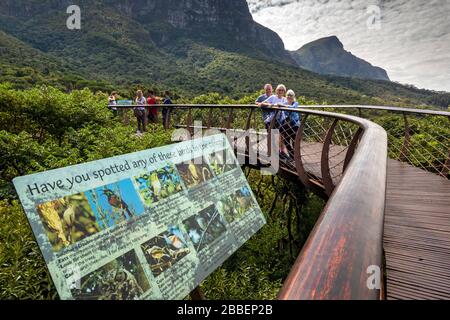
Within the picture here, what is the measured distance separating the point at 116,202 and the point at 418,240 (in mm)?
1816

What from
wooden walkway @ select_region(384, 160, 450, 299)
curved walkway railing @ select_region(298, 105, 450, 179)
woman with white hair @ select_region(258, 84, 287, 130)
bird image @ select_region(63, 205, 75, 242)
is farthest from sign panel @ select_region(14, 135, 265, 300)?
woman with white hair @ select_region(258, 84, 287, 130)

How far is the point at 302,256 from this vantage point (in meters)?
0.65

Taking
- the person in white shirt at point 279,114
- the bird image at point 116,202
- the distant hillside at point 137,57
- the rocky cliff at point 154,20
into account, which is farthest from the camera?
the rocky cliff at point 154,20

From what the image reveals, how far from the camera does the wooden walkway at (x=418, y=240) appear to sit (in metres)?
1.49

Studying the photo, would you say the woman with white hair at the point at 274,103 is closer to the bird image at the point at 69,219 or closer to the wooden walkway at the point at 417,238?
the wooden walkway at the point at 417,238

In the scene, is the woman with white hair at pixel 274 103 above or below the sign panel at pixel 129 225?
above

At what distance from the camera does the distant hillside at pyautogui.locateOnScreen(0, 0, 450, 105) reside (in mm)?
49625

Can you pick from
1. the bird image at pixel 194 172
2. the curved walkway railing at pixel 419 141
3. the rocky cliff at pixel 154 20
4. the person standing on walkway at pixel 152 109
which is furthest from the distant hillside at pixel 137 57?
Result: the bird image at pixel 194 172

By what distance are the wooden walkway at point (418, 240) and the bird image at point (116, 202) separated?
1.34 metres

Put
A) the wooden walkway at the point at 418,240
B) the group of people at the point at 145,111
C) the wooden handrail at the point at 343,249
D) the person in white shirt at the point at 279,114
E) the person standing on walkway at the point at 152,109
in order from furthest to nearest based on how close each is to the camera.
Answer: the person standing on walkway at the point at 152,109, the group of people at the point at 145,111, the person in white shirt at the point at 279,114, the wooden walkway at the point at 418,240, the wooden handrail at the point at 343,249

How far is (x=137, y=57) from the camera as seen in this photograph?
70.4 m

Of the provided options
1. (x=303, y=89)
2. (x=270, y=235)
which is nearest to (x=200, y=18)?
(x=303, y=89)

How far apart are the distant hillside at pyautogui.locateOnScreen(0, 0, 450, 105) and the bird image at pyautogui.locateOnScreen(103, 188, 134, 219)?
2581cm
